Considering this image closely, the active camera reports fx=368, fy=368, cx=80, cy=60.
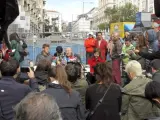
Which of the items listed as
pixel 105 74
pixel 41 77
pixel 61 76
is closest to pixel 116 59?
pixel 41 77

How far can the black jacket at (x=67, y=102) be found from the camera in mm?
4625

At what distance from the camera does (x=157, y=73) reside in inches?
230

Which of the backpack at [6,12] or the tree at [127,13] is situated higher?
the tree at [127,13]

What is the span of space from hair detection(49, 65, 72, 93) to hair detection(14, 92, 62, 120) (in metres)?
2.35

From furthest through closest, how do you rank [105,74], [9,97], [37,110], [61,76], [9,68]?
[105,74] → [9,68] → [61,76] → [9,97] → [37,110]

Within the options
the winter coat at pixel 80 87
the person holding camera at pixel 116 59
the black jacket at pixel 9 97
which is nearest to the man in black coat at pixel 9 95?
the black jacket at pixel 9 97

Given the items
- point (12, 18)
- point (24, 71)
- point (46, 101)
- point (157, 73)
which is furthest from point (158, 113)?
point (46, 101)

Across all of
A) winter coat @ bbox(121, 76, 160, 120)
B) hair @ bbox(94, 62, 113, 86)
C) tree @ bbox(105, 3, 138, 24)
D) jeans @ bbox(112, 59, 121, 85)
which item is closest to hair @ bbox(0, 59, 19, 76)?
hair @ bbox(94, 62, 113, 86)

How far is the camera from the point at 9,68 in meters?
4.92

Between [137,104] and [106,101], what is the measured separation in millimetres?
449

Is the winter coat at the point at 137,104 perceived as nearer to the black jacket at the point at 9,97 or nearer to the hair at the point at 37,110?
the black jacket at the point at 9,97

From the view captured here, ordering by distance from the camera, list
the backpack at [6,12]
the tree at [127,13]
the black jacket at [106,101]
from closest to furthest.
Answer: the backpack at [6,12]
the black jacket at [106,101]
the tree at [127,13]

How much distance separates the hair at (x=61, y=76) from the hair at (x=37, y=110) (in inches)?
92.6

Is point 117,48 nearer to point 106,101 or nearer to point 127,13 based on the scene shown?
point 106,101
